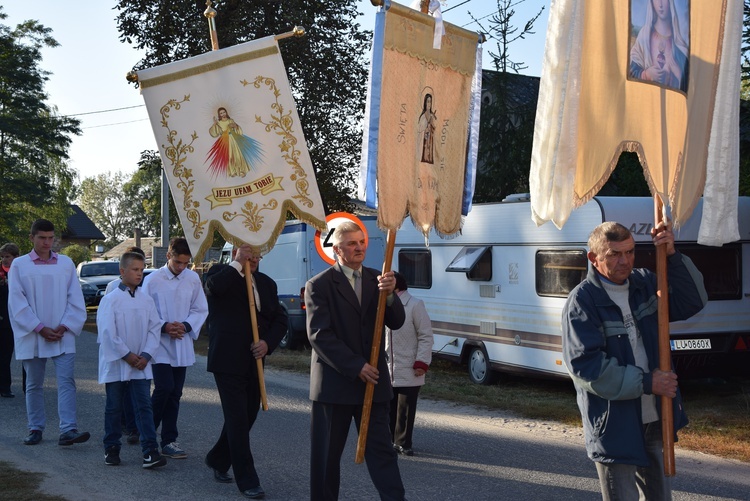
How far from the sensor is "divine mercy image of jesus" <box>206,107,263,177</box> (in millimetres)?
7418

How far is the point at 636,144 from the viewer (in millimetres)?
5156

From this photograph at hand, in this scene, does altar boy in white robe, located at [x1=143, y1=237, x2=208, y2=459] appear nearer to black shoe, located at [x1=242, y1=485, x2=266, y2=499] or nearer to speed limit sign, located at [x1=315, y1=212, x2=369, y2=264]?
black shoe, located at [x1=242, y1=485, x2=266, y2=499]

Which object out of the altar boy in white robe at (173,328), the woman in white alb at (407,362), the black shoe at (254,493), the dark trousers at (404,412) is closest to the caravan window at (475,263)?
the woman in white alb at (407,362)

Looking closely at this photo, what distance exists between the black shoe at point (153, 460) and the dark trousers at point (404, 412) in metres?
2.10

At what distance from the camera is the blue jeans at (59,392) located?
352 inches

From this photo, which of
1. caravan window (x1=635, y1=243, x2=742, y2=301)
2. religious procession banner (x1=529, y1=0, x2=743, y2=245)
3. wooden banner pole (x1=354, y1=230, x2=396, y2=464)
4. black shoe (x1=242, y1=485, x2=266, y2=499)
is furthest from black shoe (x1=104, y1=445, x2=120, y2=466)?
caravan window (x1=635, y1=243, x2=742, y2=301)

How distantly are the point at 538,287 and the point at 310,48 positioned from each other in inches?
579

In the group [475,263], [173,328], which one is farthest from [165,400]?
[475,263]

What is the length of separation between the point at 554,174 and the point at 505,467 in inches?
163

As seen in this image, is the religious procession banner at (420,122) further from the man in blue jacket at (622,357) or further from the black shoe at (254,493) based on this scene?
the black shoe at (254,493)

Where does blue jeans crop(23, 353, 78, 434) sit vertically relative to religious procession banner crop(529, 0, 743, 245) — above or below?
below

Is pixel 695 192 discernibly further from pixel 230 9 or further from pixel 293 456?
pixel 230 9

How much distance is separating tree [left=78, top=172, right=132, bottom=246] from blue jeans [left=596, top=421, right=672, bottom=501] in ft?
409

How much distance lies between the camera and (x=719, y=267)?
12617 mm
